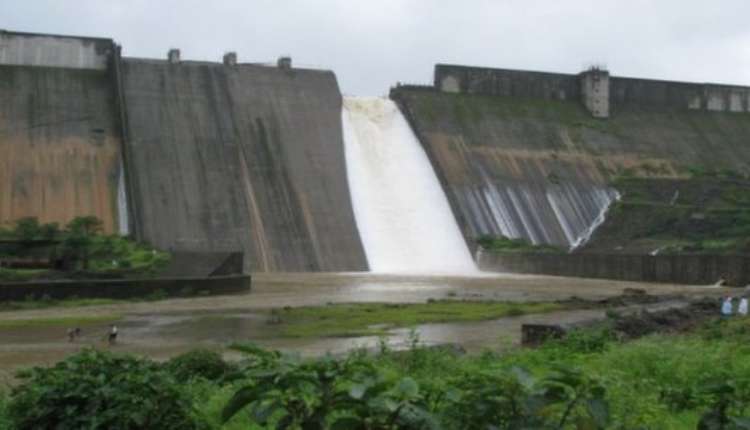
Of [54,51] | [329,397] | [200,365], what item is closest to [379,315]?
[200,365]

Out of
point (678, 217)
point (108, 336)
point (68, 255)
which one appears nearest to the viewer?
point (108, 336)

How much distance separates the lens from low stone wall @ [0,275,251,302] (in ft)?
78.7

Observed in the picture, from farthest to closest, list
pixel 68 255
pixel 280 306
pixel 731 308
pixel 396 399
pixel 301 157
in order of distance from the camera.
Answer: pixel 301 157 < pixel 68 255 < pixel 280 306 < pixel 731 308 < pixel 396 399

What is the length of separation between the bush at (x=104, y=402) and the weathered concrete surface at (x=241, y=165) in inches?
1327

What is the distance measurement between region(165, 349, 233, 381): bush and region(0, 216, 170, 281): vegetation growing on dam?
657 inches

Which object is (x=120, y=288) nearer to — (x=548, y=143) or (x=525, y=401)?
(x=525, y=401)

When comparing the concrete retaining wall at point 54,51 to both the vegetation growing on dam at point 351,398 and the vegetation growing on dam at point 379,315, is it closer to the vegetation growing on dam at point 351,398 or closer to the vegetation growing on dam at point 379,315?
the vegetation growing on dam at point 379,315

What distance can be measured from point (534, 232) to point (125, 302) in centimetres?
2337

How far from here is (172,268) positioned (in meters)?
29.9

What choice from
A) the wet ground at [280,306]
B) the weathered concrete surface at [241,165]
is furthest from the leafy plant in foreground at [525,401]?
the weathered concrete surface at [241,165]

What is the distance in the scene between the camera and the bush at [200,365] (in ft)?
29.8

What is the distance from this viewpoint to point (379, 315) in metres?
21.0

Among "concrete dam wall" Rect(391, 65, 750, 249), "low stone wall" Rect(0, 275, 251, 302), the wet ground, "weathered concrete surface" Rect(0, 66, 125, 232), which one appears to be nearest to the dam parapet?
"concrete dam wall" Rect(391, 65, 750, 249)

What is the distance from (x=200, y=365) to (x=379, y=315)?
461 inches
